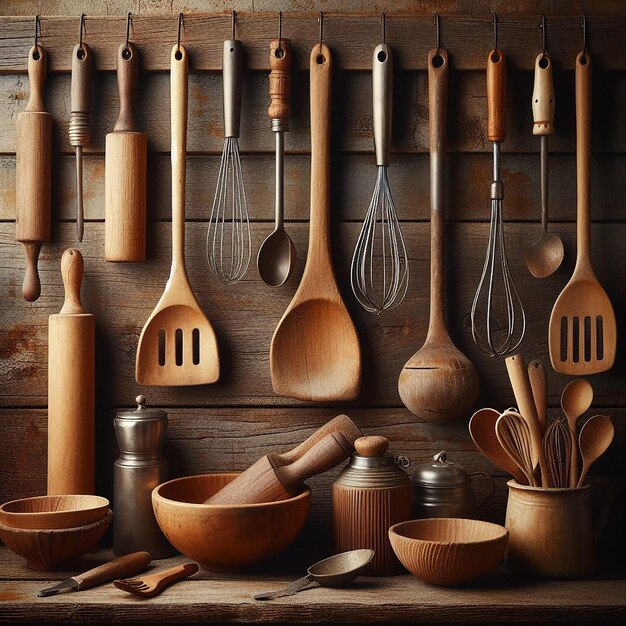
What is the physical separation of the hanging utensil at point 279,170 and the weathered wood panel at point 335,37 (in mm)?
33

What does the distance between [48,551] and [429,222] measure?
663 mm

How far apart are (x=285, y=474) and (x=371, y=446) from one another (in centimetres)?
11

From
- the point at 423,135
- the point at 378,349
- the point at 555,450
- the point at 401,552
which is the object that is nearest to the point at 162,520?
the point at 401,552

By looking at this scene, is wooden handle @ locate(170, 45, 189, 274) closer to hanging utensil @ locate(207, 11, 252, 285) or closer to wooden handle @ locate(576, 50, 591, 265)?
hanging utensil @ locate(207, 11, 252, 285)

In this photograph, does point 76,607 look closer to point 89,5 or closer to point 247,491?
point 247,491

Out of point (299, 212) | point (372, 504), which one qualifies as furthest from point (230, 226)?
point (372, 504)

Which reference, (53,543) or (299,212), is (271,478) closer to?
(53,543)

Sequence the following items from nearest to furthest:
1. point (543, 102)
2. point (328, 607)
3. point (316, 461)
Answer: point (328, 607)
point (316, 461)
point (543, 102)

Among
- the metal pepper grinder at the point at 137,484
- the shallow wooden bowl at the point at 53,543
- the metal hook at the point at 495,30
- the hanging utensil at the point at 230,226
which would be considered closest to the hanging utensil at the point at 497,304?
the metal hook at the point at 495,30

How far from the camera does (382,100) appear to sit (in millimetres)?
1205

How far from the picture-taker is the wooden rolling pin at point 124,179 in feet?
4.03

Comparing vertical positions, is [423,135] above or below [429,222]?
above

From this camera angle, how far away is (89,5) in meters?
1.32

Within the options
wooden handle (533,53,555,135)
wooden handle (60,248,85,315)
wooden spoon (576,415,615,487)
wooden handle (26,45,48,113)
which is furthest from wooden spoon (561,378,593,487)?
wooden handle (26,45,48,113)
